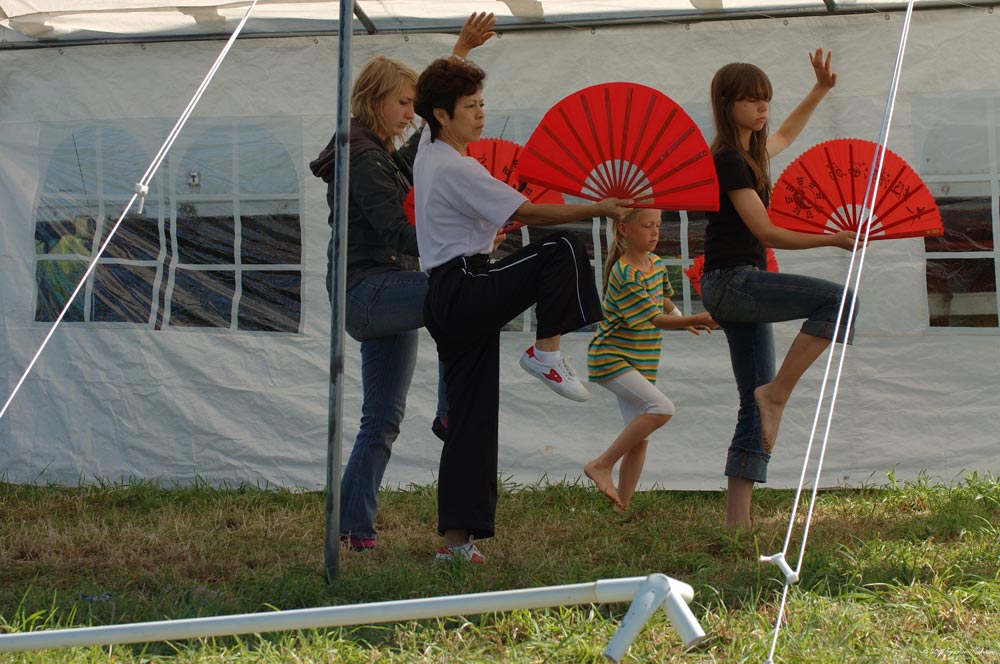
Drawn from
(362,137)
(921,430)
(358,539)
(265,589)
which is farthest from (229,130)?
(921,430)

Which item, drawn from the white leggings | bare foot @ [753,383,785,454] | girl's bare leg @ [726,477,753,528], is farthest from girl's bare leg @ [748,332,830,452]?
the white leggings

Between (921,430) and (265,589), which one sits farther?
(921,430)

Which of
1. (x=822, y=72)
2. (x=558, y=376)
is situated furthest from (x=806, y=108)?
(x=558, y=376)

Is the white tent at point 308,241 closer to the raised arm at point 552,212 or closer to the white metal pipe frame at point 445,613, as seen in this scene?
the raised arm at point 552,212

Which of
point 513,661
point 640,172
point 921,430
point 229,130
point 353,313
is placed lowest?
point 513,661

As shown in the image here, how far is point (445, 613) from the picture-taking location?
1.76m

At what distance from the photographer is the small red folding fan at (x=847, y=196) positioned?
3.64 metres

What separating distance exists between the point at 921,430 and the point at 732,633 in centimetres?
239

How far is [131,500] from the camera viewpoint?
179 inches

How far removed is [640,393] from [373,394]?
96 cm

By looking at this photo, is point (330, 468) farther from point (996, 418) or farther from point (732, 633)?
point (996, 418)

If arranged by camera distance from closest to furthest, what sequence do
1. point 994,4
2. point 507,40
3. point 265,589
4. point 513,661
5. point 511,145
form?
point 513,661
point 265,589
point 511,145
point 994,4
point 507,40

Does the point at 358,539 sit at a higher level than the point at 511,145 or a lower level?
lower

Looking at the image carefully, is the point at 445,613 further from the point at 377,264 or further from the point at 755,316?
the point at 755,316
